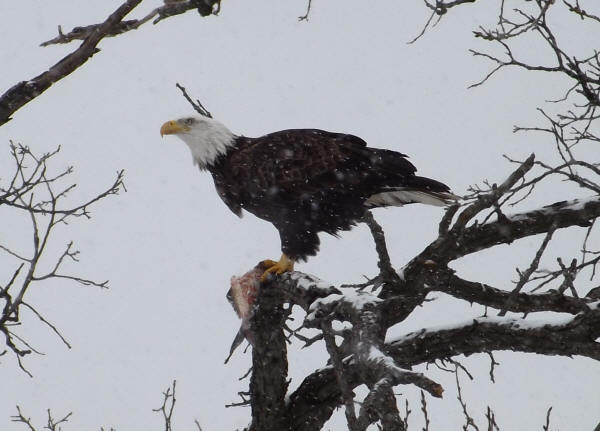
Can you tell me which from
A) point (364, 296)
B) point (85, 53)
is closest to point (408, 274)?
point (364, 296)

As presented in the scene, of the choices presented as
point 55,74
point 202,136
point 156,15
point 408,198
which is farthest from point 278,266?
point 55,74

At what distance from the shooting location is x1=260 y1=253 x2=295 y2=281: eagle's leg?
15.3 ft

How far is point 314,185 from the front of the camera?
5652 millimetres

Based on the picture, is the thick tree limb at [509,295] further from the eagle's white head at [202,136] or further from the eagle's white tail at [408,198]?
the eagle's white head at [202,136]

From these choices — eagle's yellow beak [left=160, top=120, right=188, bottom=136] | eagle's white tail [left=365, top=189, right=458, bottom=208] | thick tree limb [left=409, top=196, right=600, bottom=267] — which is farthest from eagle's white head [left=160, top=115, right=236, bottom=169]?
thick tree limb [left=409, top=196, right=600, bottom=267]

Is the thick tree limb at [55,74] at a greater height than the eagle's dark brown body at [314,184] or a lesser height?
lesser

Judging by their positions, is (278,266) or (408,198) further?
(408,198)

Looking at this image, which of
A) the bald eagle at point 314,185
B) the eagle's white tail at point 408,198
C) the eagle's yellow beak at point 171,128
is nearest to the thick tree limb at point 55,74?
the bald eagle at point 314,185

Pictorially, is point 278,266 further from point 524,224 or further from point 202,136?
point 524,224

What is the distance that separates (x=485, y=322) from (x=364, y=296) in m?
0.80

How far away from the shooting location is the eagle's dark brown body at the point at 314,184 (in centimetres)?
558

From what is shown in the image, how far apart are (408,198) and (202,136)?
180 centimetres

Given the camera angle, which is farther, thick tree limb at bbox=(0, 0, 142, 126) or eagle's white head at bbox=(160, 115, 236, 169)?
eagle's white head at bbox=(160, 115, 236, 169)

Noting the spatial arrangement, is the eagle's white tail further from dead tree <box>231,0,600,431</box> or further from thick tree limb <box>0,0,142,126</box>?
thick tree limb <box>0,0,142,126</box>
